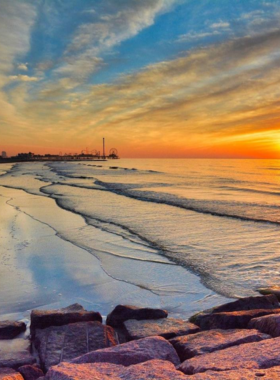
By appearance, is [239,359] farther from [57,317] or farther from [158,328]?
[57,317]

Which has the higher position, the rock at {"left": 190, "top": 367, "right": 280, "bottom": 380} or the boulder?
the rock at {"left": 190, "top": 367, "right": 280, "bottom": 380}

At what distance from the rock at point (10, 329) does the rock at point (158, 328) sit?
4.66ft

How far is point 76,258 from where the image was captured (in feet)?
26.6

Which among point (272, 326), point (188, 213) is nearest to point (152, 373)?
point (272, 326)

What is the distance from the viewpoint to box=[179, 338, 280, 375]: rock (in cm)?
291

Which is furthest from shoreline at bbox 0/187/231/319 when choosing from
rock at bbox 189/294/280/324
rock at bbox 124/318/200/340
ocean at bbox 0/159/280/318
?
rock at bbox 124/318/200/340

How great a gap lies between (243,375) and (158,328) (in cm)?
177

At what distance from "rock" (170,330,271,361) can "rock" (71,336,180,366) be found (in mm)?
205

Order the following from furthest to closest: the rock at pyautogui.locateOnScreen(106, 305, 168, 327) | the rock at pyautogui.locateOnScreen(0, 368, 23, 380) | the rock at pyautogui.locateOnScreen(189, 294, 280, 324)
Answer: the rock at pyautogui.locateOnScreen(189, 294, 280, 324) → the rock at pyautogui.locateOnScreen(106, 305, 168, 327) → the rock at pyautogui.locateOnScreen(0, 368, 23, 380)

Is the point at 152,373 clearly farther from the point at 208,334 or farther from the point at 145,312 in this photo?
the point at 145,312

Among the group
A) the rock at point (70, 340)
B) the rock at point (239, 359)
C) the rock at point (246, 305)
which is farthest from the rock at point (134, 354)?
the rock at point (246, 305)

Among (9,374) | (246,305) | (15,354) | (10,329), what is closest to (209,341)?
(246,305)

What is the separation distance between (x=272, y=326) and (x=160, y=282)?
9.57 ft

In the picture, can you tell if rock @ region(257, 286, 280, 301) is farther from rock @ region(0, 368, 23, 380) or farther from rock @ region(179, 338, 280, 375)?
rock @ region(0, 368, 23, 380)
